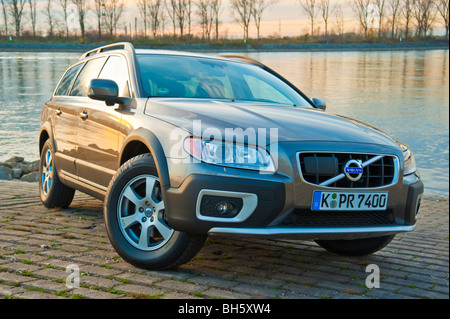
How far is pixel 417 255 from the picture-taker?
5176 millimetres

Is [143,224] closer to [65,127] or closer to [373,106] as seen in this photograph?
[65,127]

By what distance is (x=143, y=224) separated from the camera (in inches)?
159

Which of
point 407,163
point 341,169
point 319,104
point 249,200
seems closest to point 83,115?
point 319,104

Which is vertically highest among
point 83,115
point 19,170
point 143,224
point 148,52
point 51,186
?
point 148,52

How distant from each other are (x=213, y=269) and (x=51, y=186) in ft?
8.92

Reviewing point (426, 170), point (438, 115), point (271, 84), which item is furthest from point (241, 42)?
point (271, 84)

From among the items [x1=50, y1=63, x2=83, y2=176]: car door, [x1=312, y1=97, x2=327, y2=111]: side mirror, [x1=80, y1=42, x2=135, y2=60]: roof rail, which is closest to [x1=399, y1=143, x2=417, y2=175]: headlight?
[x1=312, y1=97, x2=327, y2=111]: side mirror

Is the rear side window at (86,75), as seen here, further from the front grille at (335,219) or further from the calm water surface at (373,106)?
the calm water surface at (373,106)

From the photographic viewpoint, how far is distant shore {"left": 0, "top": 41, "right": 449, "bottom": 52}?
242 ft

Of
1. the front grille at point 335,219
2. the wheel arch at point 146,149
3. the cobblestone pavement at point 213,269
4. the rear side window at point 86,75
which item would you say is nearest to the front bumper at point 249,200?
the front grille at point 335,219

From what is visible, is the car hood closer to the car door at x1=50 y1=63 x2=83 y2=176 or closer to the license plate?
the license plate

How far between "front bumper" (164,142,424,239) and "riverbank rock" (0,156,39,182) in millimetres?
8773

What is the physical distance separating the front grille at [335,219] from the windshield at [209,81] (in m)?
1.55

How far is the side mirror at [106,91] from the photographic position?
4547mm
